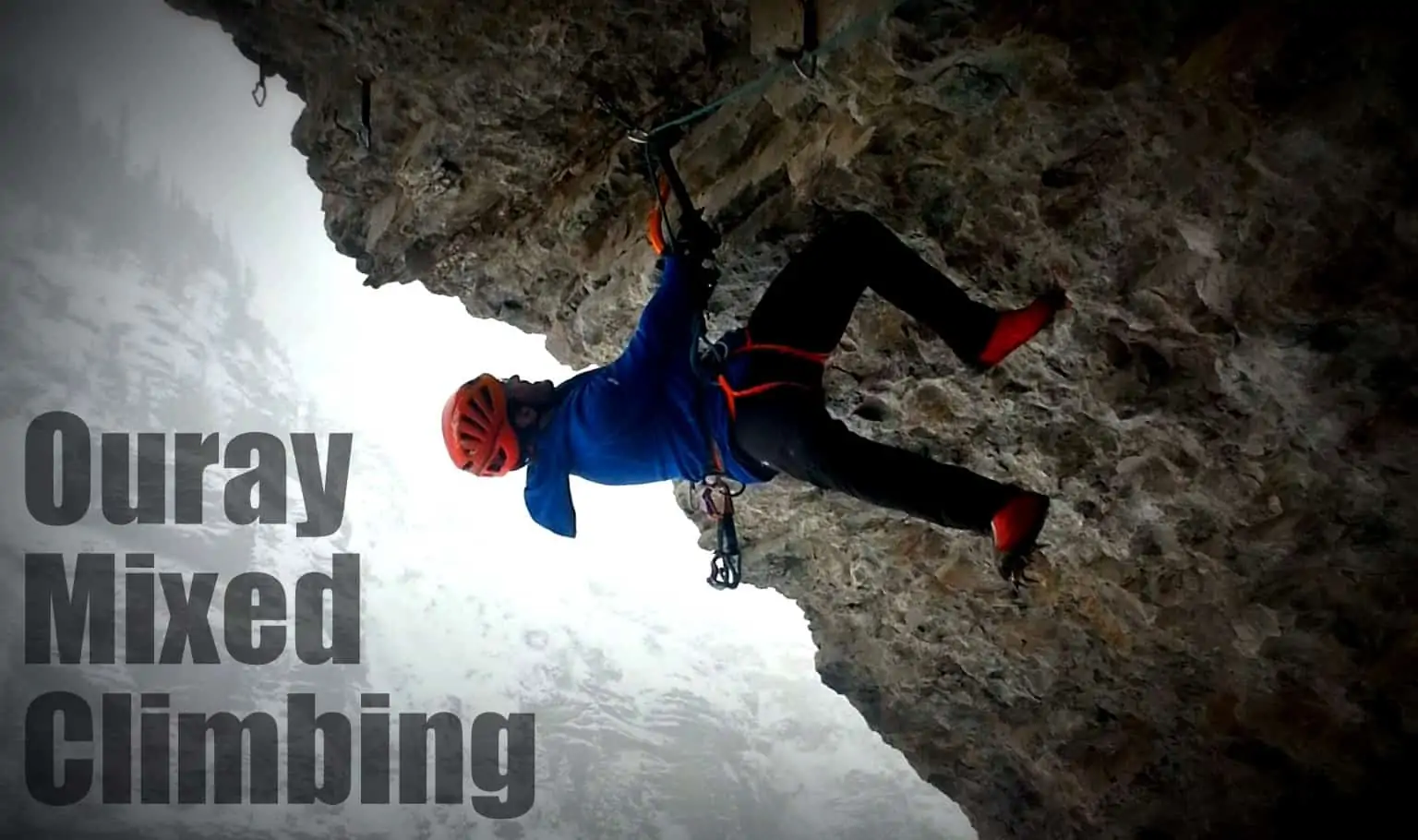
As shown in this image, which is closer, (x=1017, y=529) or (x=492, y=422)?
(x=1017, y=529)

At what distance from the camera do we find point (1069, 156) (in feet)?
8.96

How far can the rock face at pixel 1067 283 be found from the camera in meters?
2.40

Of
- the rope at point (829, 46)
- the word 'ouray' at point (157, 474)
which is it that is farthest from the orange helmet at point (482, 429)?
the word 'ouray' at point (157, 474)

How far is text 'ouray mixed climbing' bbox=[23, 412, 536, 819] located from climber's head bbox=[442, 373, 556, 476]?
3167 centimetres

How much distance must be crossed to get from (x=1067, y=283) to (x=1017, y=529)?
3.35 feet

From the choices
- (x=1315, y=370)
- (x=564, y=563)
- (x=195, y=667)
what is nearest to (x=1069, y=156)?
(x=1315, y=370)

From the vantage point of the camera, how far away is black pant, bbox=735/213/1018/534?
102 inches

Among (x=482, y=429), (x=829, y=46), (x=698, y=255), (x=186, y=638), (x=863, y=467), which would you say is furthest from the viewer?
(x=186, y=638)

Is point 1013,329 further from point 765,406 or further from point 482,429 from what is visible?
point 482,429

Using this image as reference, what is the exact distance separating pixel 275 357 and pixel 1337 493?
3616cm

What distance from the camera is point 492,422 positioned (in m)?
3.36

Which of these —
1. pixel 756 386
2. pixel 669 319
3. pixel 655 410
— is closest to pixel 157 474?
pixel 655 410

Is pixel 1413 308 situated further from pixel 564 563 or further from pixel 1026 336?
pixel 564 563

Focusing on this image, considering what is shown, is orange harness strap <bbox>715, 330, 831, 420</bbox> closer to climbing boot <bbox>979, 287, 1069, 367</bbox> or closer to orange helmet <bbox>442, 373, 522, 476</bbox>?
climbing boot <bbox>979, 287, 1069, 367</bbox>
